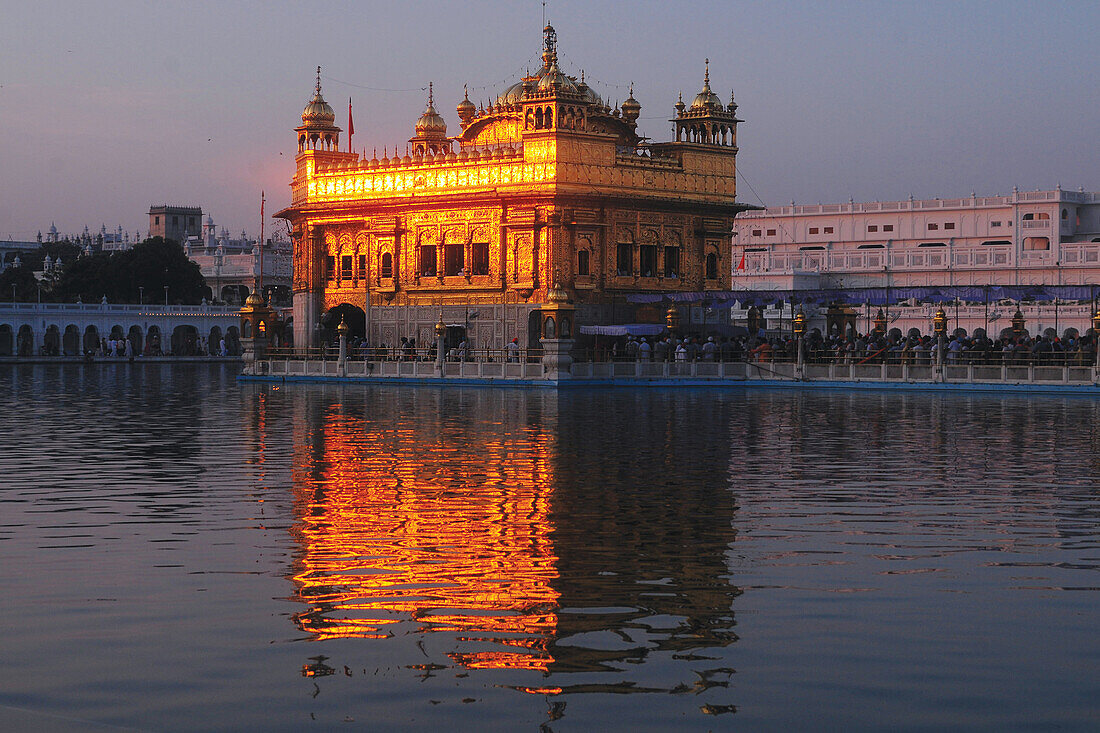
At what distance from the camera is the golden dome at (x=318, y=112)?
6431cm

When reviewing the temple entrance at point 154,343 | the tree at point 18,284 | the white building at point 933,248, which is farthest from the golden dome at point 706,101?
the tree at point 18,284

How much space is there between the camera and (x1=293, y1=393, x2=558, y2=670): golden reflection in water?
964 cm

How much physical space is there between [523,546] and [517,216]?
4475cm

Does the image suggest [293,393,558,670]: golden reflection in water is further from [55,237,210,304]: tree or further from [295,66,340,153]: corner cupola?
[55,237,210,304]: tree

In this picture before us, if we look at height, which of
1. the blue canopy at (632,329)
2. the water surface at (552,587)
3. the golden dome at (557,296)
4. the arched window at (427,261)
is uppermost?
the arched window at (427,261)

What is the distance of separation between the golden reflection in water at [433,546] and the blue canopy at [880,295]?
28.2 metres

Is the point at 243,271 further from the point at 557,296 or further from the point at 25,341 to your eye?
the point at 557,296

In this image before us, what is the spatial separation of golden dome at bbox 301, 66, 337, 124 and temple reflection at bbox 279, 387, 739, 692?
40195 mm

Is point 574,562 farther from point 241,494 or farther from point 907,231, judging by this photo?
point 907,231

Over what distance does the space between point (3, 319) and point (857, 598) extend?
102352 millimetres

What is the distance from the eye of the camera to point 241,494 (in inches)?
677

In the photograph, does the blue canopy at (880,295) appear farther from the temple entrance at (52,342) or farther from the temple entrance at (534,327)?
the temple entrance at (52,342)

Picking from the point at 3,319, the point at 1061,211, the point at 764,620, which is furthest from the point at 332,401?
the point at 1061,211

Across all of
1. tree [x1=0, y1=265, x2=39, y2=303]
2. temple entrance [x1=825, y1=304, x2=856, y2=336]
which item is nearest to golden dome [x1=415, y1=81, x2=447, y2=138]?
temple entrance [x1=825, y1=304, x2=856, y2=336]
